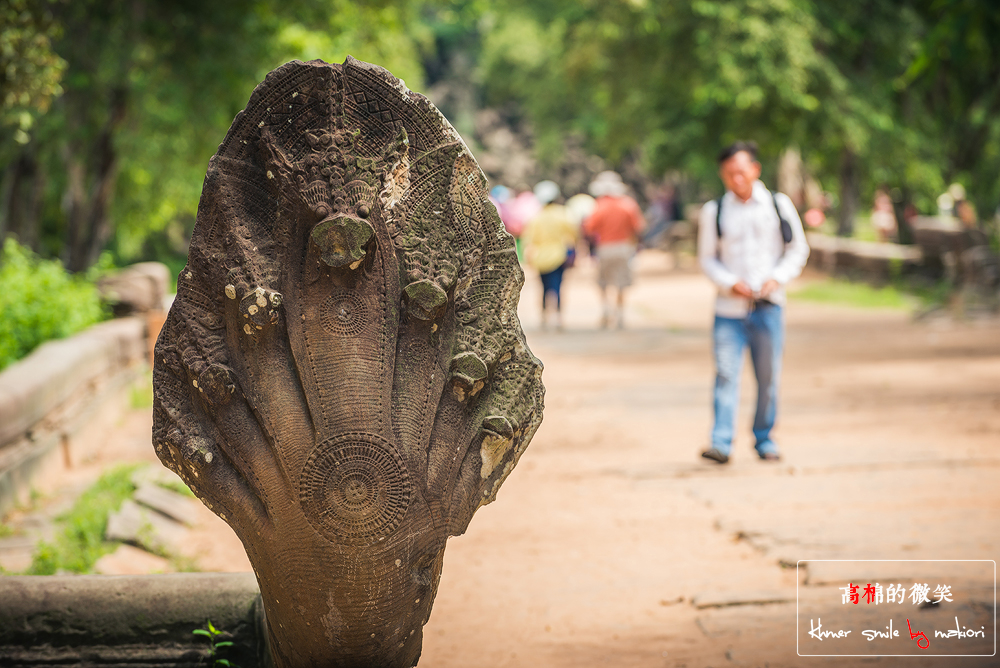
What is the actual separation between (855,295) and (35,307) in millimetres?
14302

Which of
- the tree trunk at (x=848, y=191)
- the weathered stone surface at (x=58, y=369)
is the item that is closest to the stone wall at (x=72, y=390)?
the weathered stone surface at (x=58, y=369)

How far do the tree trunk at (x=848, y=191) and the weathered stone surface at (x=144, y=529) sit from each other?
18994 mm

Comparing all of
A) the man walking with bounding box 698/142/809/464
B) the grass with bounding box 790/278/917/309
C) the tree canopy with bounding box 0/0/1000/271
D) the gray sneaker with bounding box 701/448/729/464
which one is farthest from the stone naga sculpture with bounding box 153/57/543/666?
the grass with bounding box 790/278/917/309

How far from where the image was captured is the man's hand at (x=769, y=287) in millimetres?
6234

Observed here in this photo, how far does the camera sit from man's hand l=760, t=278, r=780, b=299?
6234 millimetres

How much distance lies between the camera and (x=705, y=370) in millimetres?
11070

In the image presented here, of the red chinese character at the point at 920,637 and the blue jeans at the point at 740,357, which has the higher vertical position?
the blue jeans at the point at 740,357

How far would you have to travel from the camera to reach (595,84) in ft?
84.3

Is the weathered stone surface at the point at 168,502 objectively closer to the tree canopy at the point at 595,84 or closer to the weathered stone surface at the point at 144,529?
the weathered stone surface at the point at 144,529

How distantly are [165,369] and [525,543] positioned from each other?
3.20 metres

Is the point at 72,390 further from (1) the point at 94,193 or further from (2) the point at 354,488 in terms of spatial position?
(1) the point at 94,193

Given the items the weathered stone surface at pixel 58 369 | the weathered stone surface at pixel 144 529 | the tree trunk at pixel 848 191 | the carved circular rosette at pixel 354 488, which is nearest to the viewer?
the carved circular rosette at pixel 354 488
